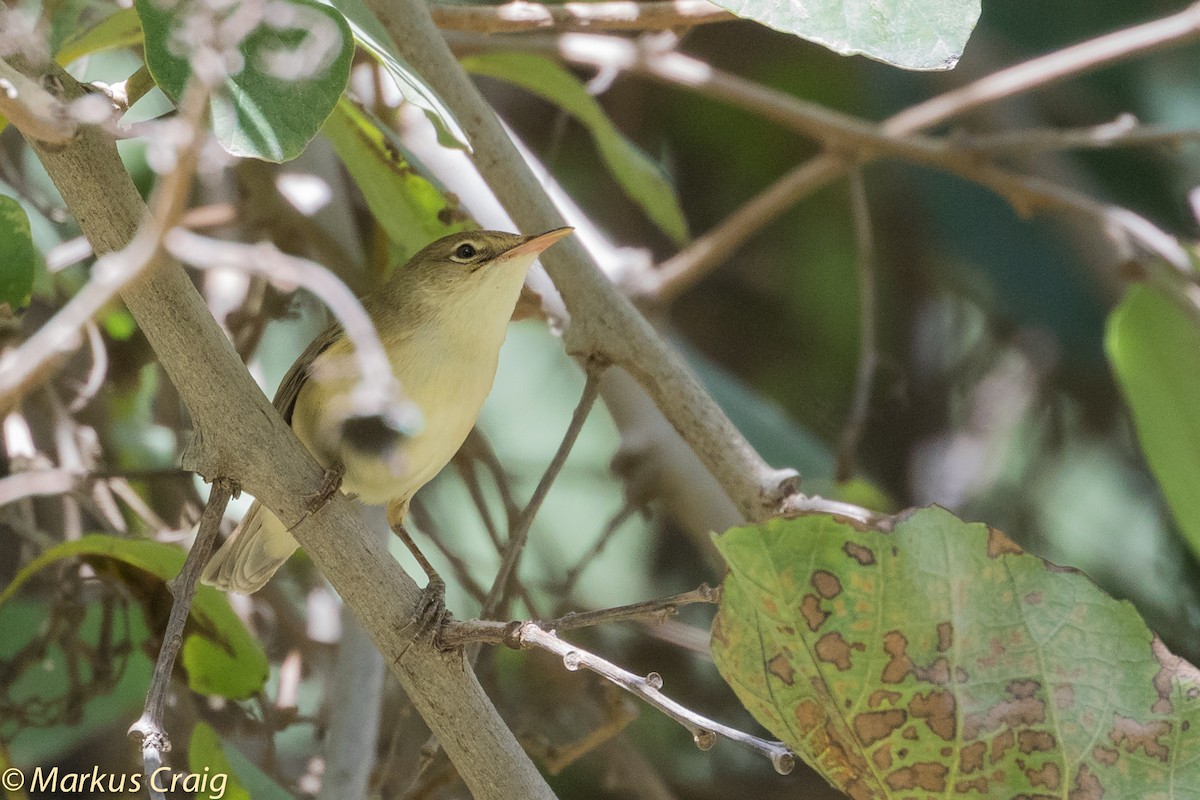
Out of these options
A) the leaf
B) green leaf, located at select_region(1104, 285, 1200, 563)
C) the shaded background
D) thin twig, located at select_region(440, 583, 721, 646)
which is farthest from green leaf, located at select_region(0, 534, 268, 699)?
green leaf, located at select_region(1104, 285, 1200, 563)

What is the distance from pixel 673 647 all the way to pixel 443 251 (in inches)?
55.8

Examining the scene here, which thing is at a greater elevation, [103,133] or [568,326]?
[103,133]

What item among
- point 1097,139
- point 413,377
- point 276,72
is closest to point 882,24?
point 276,72

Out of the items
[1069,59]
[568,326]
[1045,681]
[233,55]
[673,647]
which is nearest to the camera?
[233,55]

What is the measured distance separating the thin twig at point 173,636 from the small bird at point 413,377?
665 millimetres

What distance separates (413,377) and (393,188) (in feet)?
1.13

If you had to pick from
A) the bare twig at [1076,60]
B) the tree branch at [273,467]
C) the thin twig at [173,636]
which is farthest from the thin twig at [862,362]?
the thin twig at [173,636]

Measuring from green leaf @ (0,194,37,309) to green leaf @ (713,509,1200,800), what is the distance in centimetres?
111

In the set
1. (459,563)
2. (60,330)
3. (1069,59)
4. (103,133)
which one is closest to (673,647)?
(459,563)

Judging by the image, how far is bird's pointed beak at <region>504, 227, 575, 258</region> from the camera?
201 cm

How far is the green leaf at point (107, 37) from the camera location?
1.89 m

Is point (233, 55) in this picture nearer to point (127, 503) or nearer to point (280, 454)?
point (280, 454)

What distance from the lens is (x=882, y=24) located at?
54.4 inches

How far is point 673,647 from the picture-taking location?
3.38 m
